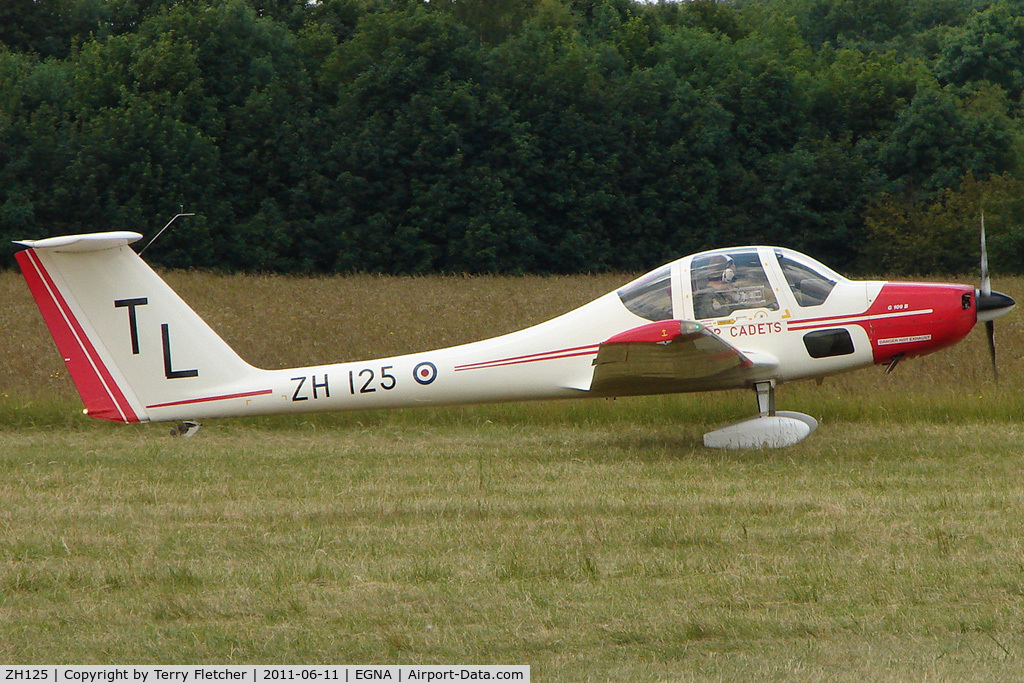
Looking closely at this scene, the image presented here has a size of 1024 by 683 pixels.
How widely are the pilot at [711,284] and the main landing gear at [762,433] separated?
808 mm

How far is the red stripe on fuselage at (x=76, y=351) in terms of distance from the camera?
355 inches

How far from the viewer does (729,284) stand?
31.1 feet

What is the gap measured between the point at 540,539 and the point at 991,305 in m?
5.26

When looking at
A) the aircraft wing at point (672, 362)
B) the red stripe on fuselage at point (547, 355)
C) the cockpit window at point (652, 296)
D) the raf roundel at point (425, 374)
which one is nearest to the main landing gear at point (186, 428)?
the raf roundel at point (425, 374)

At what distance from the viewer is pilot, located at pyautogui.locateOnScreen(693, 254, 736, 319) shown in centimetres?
945

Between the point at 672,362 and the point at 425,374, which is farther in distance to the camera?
the point at 425,374

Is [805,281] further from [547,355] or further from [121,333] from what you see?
[121,333]

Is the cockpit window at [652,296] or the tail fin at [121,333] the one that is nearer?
the tail fin at [121,333]

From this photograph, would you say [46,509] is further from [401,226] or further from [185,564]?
[401,226]

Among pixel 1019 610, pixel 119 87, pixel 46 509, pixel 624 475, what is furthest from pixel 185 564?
pixel 119 87

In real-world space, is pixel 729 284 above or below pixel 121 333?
below

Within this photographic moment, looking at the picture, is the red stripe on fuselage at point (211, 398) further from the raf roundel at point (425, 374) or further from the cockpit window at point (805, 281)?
the cockpit window at point (805, 281)

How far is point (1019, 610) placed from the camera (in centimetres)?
491

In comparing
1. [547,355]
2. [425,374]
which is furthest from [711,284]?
[425,374]
